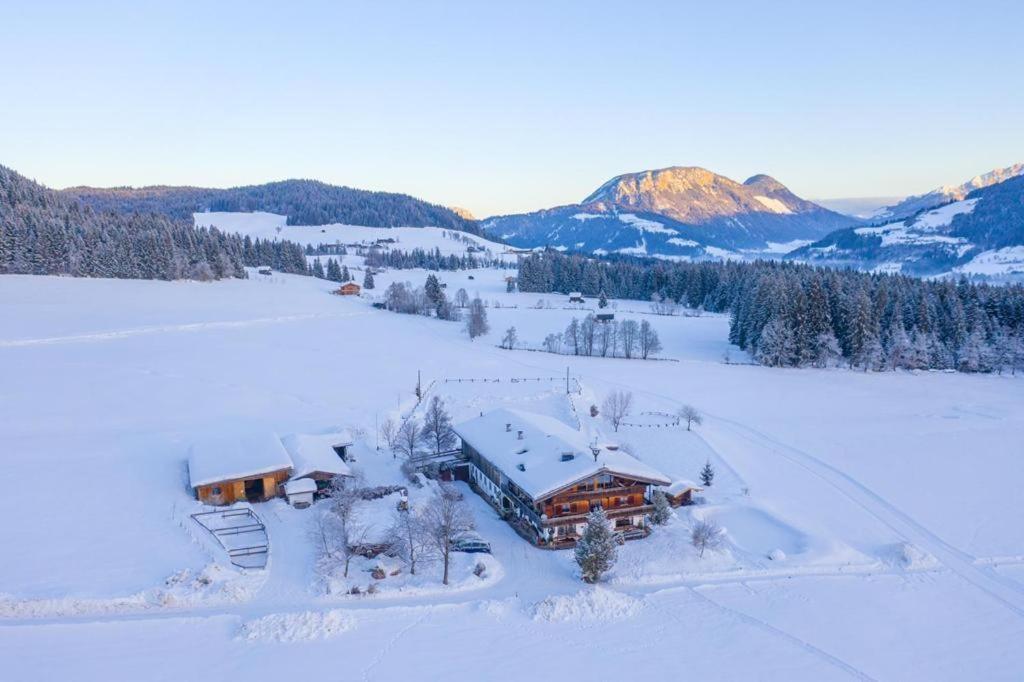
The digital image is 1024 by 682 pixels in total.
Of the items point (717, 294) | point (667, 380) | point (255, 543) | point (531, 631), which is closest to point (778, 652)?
point (531, 631)

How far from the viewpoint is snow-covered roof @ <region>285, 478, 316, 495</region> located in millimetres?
35562

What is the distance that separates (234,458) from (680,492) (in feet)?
90.6

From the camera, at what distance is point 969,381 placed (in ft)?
242

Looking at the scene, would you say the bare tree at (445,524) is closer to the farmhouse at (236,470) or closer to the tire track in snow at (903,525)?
the farmhouse at (236,470)

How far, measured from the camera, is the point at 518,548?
108 feet

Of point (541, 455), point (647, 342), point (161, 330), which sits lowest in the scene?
point (541, 455)

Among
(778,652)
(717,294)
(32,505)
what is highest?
(717,294)

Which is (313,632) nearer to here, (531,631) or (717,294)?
A: (531,631)

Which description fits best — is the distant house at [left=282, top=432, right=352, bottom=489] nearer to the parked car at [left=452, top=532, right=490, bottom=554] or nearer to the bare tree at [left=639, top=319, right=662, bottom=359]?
the parked car at [left=452, top=532, right=490, bottom=554]

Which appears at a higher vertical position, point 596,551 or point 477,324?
point 477,324

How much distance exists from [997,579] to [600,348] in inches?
2381

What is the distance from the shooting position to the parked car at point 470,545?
3160cm

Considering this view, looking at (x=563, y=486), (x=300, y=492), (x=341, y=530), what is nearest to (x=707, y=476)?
(x=563, y=486)

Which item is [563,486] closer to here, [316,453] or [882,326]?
[316,453]
